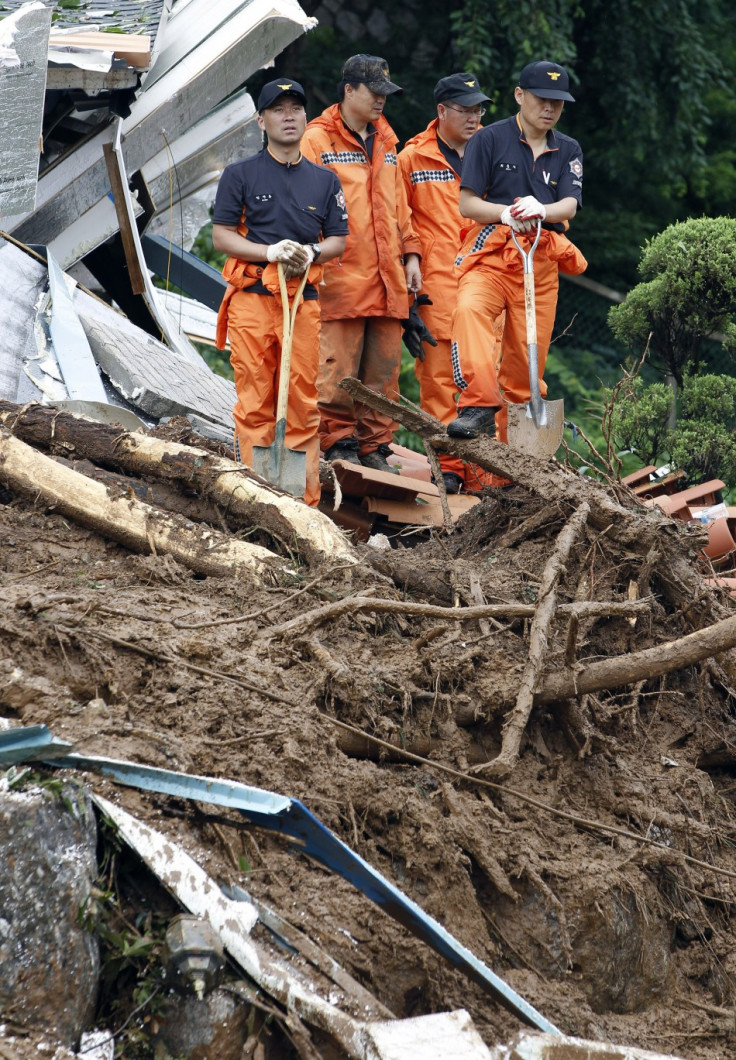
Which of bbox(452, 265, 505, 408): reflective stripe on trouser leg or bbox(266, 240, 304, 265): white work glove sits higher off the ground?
bbox(266, 240, 304, 265): white work glove

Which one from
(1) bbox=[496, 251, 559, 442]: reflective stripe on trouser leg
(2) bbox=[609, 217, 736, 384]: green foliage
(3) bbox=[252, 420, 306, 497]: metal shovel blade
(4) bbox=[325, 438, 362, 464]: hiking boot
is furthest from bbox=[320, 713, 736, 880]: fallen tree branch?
(2) bbox=[609, 217, 736, 384]: green foliage

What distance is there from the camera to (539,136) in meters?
6.33

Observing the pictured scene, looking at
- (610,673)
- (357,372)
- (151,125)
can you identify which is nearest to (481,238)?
(357,372)

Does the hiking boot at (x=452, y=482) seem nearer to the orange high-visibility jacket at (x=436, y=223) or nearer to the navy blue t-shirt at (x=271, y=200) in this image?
the orange high-visibility jacket at (x=436, y=223)

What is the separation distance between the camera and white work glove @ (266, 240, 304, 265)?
5.72 m

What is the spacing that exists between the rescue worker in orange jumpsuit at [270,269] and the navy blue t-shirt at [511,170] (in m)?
0.79

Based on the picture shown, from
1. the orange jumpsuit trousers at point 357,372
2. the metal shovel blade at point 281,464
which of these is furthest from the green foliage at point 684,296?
the metal shovel blade at point 281,464

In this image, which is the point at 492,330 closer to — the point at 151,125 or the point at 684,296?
the point at 684,296

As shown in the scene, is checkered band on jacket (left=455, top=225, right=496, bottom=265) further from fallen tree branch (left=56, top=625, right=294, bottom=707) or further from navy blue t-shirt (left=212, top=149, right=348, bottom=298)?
fallen tree branch (left=56, top=625, right=294, bottom=707)

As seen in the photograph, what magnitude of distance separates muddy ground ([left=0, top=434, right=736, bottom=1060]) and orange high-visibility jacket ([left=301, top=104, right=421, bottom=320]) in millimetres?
2563

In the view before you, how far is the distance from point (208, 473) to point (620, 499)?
1.67 metres

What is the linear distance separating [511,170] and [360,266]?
0.93 m

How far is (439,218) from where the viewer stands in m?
7.10

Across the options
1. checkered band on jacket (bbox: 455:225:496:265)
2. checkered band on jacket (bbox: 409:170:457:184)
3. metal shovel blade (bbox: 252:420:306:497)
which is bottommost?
metal shovel blade (bbox: 252:420:306:497)
